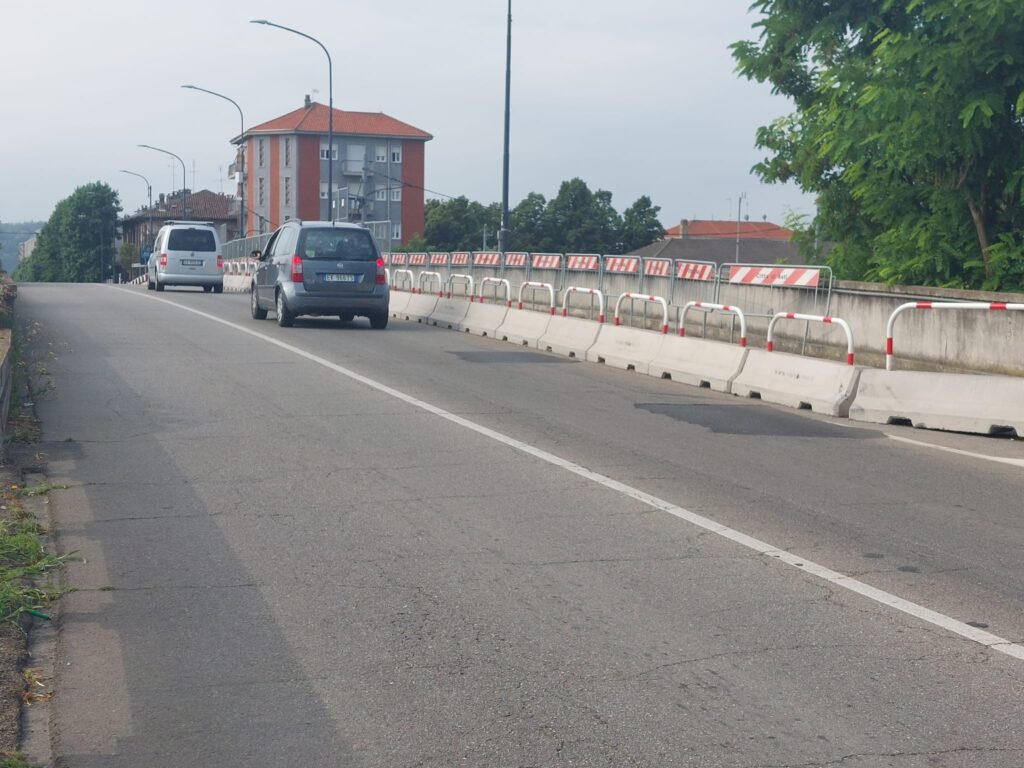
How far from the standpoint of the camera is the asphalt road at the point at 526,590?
462 centimetres

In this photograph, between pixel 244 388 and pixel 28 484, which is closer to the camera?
pixel 28 484

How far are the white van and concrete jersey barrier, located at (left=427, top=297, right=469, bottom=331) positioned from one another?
46.9 ft

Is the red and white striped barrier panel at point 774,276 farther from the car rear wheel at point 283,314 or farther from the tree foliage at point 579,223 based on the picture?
the tree foliage at point 579,223

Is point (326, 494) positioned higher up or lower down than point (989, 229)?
lower down

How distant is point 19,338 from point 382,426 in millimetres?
9039

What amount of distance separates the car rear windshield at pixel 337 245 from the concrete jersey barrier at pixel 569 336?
3.70 meters

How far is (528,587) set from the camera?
21.4ft

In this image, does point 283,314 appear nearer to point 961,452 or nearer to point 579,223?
point 961,452

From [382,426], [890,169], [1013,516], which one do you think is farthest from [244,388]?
[890,169]

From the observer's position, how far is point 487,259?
1394 inches

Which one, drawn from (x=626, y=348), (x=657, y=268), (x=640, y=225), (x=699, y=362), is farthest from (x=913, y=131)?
(x=640, y=225)

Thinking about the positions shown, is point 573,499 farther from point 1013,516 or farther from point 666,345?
point 666,345

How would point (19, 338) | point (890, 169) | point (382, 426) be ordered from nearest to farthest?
1. point (382, 426)
2. point (19, 338)
3. point (890, 169)

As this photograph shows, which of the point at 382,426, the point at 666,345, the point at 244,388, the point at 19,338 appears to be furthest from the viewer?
the point at 19,338
